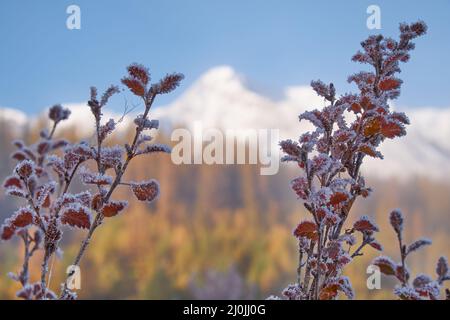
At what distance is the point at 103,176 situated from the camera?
2.05ft

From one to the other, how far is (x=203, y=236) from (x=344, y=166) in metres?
8.62

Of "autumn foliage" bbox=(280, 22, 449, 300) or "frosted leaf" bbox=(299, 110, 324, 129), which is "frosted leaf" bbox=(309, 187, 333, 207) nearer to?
"autumn foliage" bbox=(280, 22, 449, 300)

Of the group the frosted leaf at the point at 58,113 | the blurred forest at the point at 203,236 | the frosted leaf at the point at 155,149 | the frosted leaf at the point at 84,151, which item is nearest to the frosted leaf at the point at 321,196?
the frosted leaf at the point at 155,149

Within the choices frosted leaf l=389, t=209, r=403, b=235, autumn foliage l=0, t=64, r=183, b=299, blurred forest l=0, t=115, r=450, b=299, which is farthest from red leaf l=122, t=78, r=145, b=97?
blurred forest l=0, t=115, r=450, b=299

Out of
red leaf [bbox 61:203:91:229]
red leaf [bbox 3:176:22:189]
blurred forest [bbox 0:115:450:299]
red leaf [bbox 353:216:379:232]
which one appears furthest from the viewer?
blurred forest [bbox 0:115:450:299]

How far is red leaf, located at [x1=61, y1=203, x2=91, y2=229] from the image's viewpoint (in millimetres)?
604

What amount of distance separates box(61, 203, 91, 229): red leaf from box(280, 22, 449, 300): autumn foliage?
0.94ft

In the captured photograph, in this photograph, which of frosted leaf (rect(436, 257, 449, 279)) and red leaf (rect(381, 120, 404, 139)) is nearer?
red leaf (rect(381, 120, 404, 139))

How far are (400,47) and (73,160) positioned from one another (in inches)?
23.0

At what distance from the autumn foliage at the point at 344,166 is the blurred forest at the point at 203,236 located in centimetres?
675

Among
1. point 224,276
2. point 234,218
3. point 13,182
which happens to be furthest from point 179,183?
point 13,182

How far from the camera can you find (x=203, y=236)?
9.18 meters

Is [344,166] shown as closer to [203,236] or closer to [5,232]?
[5,232]
